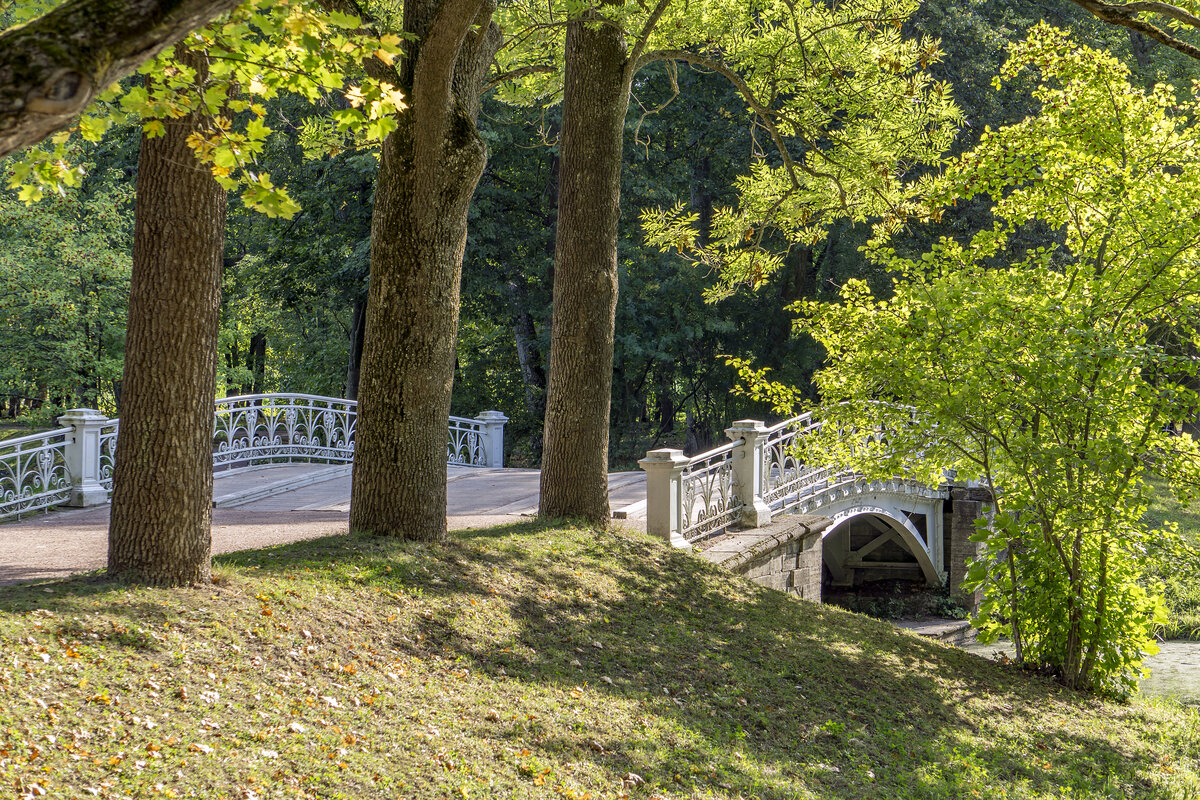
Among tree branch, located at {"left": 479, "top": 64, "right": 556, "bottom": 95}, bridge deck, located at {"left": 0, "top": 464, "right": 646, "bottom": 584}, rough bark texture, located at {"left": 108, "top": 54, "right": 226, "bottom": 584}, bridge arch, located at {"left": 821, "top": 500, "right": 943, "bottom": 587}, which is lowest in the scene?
bridge arch, located at {"left": 821, "top": 500, "right": 943, "bottom": 587}

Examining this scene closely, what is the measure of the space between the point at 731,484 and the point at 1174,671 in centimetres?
779

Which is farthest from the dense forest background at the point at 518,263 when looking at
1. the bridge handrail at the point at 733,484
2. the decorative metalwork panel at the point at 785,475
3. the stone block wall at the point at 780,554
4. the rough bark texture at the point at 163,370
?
the rough bark texture at the point at 163,370

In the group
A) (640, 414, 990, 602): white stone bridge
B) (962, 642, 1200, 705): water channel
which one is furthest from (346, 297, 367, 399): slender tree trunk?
(962, 642, 1200, 705): water channel

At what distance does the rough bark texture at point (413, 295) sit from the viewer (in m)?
6.79

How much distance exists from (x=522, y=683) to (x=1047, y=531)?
221 inches

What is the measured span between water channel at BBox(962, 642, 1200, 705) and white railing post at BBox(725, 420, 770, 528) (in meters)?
3.23

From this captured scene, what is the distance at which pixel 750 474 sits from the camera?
1239 cm

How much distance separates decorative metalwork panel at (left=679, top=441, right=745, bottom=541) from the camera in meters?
11.0

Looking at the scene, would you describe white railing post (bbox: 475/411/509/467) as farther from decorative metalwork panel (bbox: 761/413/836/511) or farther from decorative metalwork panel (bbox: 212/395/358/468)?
decorative metalwork panel (bbox: 761/413/836/511)

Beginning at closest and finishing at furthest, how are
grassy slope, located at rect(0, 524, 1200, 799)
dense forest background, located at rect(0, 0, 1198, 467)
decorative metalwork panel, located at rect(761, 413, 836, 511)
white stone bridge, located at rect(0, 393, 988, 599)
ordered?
grassy slope, located at rect(0, 524, 1200, 799) < white stone bridge, located at rect(0, 393, 988, 599) < decorative metalwork panel, located at rect(761, 413, 836, 511) < dense forest background, located at rect(0, 0, 1198, 467)

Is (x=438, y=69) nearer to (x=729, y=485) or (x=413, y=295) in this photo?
(x=413, y=295)

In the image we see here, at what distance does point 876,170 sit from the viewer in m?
10.7

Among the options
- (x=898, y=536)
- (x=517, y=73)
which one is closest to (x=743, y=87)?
(x=517, y=73)

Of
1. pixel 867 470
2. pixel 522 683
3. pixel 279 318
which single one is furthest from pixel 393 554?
pixel 279 318
